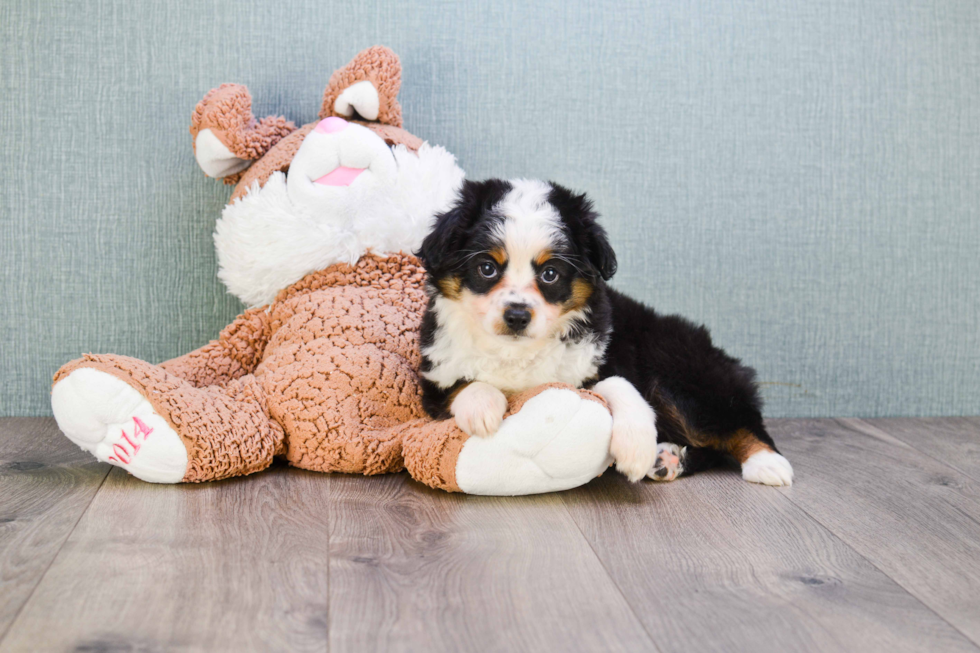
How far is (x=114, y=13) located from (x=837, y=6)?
2.18 meters

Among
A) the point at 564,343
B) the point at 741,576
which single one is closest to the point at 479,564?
the point at 741,576

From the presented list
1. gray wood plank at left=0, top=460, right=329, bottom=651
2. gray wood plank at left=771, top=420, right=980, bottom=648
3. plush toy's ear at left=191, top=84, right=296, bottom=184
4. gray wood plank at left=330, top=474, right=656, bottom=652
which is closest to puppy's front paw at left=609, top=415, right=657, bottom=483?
gray wood plank at left=330, top=474, right=656, bottom=652

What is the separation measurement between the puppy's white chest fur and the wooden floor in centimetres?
26

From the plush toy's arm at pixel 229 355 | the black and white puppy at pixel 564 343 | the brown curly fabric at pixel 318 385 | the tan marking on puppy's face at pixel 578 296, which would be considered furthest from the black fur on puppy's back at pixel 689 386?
the plush toy's arm at pixel 229 355

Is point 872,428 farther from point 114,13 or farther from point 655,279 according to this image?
point 114,13

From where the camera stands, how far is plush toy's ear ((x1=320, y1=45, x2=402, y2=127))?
2.14m

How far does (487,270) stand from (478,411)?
295 millimetres

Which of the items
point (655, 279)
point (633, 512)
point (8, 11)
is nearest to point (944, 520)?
point (633, 512)

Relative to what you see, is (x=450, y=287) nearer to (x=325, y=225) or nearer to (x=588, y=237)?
(x=588, y=237)

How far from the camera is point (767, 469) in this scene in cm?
193

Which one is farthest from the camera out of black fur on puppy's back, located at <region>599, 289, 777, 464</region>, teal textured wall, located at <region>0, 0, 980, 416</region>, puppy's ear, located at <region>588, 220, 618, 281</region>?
teal textured wall, located at <region>0, 0, 980, 416</region>

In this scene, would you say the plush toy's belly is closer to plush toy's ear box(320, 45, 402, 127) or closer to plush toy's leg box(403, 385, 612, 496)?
plush toy's leg box(403, 385, 612, 496)

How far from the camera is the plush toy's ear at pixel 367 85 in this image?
2.14 meters

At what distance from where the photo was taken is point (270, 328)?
2.14 m
